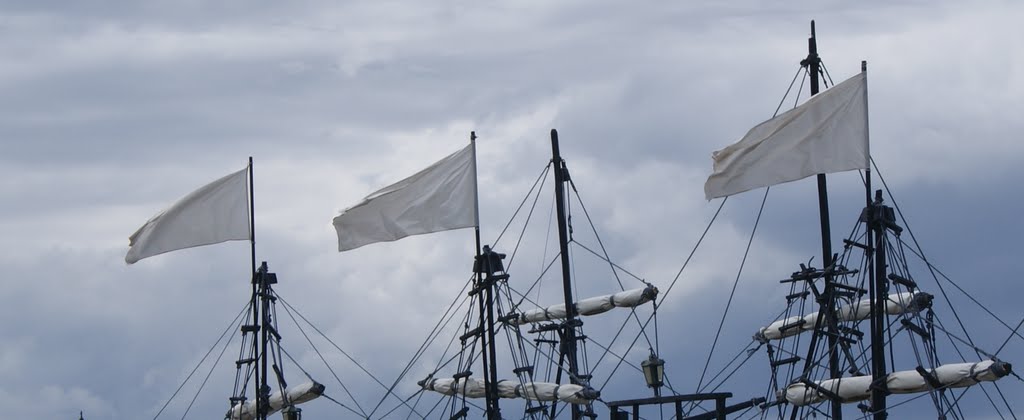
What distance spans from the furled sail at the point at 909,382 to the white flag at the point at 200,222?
17766mm

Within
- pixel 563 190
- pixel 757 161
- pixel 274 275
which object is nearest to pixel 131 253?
pixel 274 275

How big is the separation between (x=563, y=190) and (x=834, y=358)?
10196 mm

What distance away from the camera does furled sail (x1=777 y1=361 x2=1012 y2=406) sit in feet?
190

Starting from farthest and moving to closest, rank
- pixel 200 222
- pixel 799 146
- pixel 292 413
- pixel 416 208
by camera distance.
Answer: pixel 292 413 < pixel 200 222 < pixel 416 208 < pixel 799 146

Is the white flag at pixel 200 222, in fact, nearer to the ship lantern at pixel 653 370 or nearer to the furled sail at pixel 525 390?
the furled sail at pixel 525 390

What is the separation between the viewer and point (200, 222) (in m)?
64.5

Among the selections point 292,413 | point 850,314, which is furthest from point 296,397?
point 850,314

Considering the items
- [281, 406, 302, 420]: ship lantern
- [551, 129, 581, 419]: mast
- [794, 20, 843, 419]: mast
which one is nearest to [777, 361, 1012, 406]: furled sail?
[794, 20, 843, 419]: mast

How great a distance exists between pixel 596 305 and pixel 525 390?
4834 mm

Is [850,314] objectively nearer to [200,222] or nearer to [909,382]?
[909,382]

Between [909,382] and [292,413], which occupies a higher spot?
[292,413]

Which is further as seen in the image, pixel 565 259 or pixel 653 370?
pixel 565 259

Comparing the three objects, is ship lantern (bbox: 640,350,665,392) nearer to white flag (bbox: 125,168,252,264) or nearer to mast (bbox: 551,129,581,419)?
mast (bbox: 551,129,581,419)

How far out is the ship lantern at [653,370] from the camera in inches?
2338
